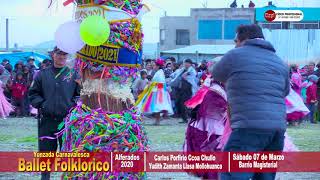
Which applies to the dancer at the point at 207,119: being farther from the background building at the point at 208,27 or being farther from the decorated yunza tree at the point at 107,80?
the background building at the point at 208,27

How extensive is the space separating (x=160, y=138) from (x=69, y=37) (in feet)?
27.6

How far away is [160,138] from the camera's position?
514 inches

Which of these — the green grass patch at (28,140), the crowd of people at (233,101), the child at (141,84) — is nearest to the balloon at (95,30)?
the crowd of people at (233,101)

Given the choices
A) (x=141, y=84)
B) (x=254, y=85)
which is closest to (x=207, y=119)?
(x=254, y=85)

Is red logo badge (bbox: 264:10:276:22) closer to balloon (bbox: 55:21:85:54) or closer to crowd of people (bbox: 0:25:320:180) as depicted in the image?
crowd of people (bbox: 0:25:320:180)

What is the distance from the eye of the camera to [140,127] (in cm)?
486

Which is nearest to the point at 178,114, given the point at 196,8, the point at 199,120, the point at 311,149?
the point at 311,149

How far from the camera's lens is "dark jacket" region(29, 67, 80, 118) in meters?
6.62

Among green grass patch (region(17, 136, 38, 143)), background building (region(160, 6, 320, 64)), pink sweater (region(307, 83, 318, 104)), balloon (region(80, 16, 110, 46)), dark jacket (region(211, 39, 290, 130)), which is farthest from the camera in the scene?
background building (region(160, 6, 320, 64))

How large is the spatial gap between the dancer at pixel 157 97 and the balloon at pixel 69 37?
12.0m

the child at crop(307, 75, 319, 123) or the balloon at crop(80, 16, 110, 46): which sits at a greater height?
the balloon at crop(80, 16, 110, 46)

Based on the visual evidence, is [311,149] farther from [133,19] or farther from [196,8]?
[196,8]

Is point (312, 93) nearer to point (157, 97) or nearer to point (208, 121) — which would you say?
point (157, 97)

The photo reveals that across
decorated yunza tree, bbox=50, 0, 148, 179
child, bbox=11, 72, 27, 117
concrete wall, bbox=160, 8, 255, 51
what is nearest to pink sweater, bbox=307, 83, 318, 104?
child, bbox=11, 72, 27, 117
